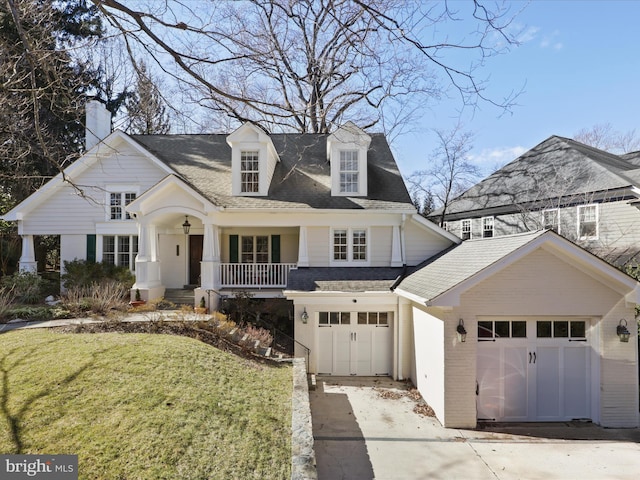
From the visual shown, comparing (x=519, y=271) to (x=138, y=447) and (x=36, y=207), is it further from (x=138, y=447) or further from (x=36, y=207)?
(x=36, y=207)

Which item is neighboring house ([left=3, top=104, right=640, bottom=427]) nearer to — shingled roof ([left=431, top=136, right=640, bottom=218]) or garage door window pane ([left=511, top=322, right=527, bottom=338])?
garage door window pane ([left=511, top=322, right=527, bottom=338])

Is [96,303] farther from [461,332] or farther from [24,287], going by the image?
[461,332]

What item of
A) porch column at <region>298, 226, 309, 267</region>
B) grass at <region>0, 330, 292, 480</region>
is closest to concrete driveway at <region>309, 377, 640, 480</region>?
grass at <region>0, 330, 292, 480</region>

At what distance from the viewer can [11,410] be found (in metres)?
5.97

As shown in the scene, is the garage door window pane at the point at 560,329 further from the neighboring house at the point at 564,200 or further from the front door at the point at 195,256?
the front door at the point at 195,256

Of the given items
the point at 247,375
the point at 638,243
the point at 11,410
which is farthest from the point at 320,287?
the point at 638,243

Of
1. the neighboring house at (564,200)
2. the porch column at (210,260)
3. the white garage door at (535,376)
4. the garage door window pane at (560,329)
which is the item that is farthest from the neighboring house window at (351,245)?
the garage door window pane at (560,329)

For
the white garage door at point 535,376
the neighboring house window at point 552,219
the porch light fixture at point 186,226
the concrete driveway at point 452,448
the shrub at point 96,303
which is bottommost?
the concrete driveway at point 452,448

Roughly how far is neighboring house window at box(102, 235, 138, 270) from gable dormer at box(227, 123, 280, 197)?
5295mm

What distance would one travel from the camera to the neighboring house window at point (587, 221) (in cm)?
1497

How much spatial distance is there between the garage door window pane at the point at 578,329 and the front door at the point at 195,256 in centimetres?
1340

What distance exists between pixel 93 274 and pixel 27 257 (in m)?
3.26

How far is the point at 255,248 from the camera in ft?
49.3

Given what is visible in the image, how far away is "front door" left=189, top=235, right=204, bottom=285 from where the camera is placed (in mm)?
15422
